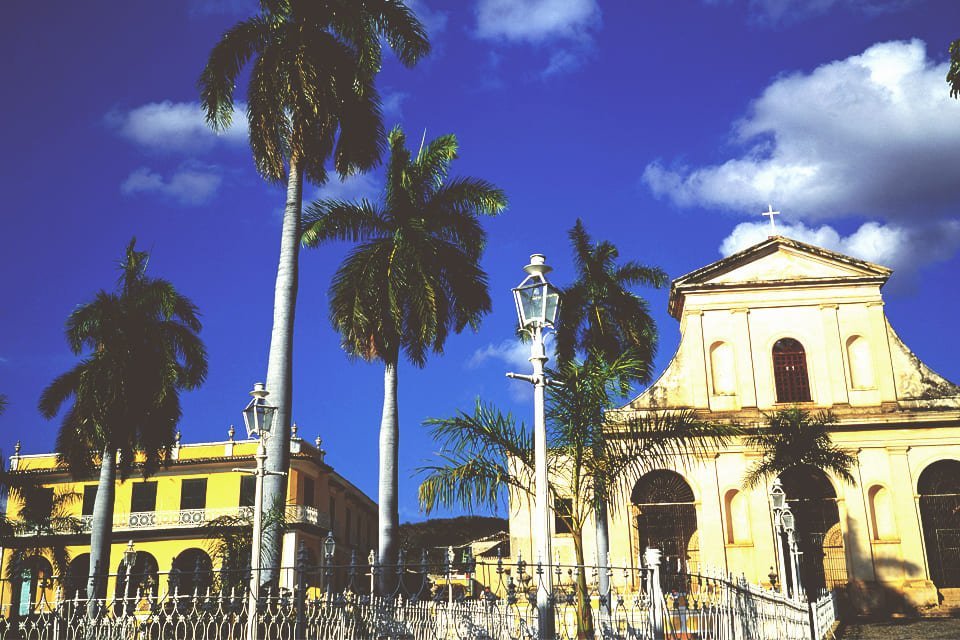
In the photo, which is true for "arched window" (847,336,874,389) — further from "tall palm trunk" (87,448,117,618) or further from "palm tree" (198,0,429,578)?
"tall palm trunk" (87,448,117,618)

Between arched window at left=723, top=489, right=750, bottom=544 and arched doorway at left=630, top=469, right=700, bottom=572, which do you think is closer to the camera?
arched window at left=723, top=489, right=750, bottom=544

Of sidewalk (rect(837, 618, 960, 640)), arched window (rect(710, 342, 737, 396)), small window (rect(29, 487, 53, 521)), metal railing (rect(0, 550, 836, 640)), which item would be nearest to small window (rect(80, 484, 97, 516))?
small window (rect(29, 487, 53, 521))

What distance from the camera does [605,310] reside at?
93.9ft

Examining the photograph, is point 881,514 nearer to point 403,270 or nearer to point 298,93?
point 403,270

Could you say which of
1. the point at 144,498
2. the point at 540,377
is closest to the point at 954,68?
the point at 540,377

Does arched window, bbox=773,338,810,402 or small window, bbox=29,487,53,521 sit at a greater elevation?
arched window, bbox=773,338,810,402

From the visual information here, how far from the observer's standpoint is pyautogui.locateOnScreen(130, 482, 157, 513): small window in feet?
137

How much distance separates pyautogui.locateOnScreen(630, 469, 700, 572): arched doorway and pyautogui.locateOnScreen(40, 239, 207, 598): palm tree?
14.5 metres

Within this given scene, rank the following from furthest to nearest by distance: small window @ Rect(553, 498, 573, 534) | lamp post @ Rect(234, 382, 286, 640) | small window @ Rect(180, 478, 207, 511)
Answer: small window @ Rect(180, 478, 207, 511)
small window @ Rect(553, 498, 573, 534)
lamp post @ Rect(234, 382, 286, 640)

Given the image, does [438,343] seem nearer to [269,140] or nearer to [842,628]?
[269,140]

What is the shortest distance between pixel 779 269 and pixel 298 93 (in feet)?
63.2

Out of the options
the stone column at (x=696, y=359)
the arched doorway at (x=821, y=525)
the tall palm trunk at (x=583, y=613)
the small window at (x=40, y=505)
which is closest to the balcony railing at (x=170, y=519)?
the small window at (x=40, y=505)

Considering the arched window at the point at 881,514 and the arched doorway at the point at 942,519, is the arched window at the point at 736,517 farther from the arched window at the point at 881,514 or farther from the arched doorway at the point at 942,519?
the arched doorway at the point at 942,519

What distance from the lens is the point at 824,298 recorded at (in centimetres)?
Result: 3192
